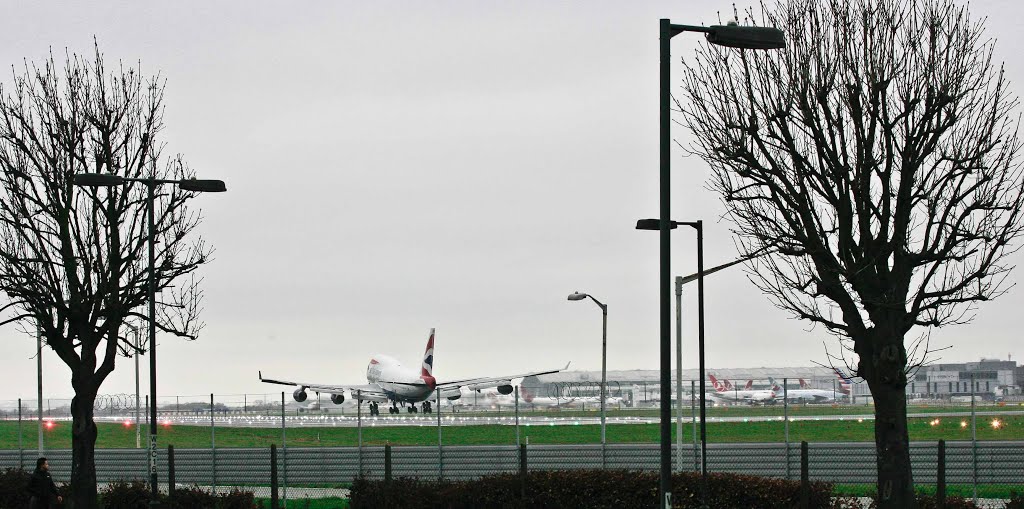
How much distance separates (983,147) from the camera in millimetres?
21938

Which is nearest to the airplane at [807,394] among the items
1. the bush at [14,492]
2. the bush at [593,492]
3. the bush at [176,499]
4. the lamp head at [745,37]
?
the bush at [14,492]

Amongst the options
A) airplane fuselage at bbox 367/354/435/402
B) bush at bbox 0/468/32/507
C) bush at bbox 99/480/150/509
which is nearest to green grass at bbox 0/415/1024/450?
airplane fuselage at bbox 367/354/435/402

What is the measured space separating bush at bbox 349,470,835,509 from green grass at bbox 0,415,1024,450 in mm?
30660

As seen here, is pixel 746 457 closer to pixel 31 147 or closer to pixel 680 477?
pixel 680 477

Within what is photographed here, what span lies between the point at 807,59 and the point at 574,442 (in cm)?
3852

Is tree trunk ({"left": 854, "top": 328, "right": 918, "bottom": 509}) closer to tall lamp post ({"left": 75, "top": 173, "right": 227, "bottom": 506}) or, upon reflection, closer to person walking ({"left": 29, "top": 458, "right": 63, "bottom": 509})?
tall lamp post ({"left": 75, "top": 173, "right": 227, "bottom": 506})

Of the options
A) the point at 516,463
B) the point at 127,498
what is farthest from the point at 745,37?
the point at 516,463

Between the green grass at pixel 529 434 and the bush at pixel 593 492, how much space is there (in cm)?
Answer: 3066

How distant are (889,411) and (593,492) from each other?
6500 millimetres

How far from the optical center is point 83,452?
30.7 metres

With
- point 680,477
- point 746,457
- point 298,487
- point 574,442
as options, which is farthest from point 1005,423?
point 680,477

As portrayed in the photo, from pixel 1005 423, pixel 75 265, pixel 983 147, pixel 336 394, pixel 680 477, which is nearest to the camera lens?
pixel 983 147

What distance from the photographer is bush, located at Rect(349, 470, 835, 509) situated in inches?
1014

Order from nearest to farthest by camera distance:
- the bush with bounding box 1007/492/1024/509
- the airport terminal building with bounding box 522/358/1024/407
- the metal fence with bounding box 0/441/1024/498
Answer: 1. the bush with bounding box 1007/492/1024/509
2. the metal fence with bounding box 0/441/1024/498
3. the airport terminal building with bounding box 522/358/1024/407
